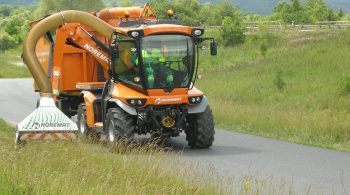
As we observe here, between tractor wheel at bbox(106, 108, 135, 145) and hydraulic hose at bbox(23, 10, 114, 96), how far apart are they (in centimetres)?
266

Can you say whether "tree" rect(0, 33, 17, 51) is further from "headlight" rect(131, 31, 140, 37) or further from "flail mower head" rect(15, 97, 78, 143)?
"headlight" rect(131, 31, 140, 37)

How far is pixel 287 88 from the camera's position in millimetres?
35188

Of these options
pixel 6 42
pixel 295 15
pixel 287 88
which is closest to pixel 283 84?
pixel 287 88

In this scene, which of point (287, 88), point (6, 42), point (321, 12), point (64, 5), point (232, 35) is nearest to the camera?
point (287, 88)

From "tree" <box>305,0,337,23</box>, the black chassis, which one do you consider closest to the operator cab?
the black chassis

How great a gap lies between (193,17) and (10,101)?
9239 centimetres

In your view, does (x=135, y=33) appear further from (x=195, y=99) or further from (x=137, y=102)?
(x=195, y=99)

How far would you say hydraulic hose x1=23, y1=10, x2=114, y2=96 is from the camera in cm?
1917

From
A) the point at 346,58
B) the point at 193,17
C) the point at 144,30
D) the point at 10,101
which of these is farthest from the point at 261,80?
the point at 193,17

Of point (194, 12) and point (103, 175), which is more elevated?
point (103, 175)

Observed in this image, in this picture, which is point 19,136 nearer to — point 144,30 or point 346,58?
point 144,30

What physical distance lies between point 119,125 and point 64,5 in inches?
4059

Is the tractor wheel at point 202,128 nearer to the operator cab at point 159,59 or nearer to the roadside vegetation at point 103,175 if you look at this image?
the operator cab at point 159,59

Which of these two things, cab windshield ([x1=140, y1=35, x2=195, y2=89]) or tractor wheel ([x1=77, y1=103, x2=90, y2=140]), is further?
tractor wheel ([x1=77, y1=103, x2=90, y2=140])
